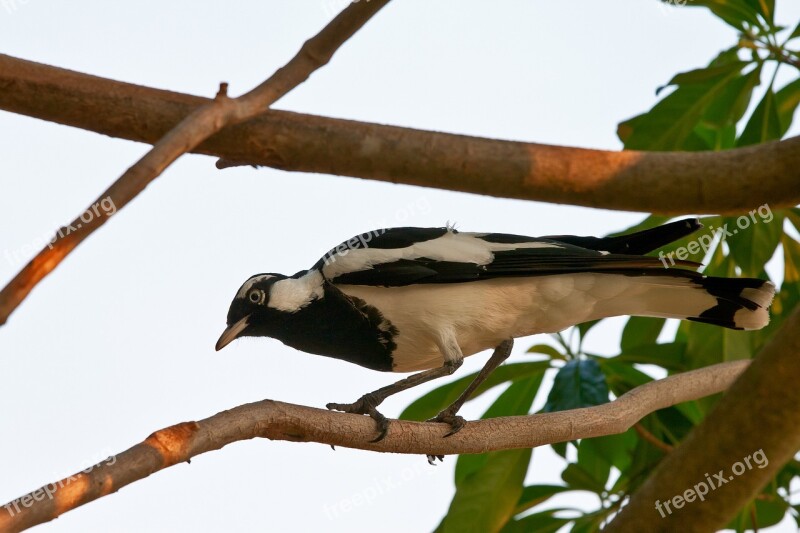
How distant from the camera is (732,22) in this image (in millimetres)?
3832

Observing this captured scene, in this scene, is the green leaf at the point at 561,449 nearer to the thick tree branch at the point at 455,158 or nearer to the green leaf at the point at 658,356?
the green leaf at the point at 658,356

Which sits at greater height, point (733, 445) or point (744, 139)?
point (744, 139)

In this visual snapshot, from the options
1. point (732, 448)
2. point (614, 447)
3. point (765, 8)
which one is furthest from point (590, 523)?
point (732, 448)

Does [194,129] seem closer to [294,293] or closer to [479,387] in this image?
[294,293]

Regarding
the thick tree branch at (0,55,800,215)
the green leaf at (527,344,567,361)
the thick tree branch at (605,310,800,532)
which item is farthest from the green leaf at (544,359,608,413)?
the thick tree branch at (605,310,800,532)

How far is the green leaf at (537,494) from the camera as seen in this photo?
411 cm

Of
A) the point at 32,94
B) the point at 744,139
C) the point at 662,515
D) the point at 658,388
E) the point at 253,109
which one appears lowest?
the point at 662,515

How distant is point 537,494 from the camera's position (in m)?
4.14

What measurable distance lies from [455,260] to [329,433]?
1.04 m

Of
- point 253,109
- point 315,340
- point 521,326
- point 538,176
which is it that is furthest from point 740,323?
point 253,109

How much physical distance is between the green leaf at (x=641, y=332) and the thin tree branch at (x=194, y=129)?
264 cm

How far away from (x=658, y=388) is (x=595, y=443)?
82cm

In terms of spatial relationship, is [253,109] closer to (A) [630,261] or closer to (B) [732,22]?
(A) [630,261]

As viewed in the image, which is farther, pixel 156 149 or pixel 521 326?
pixel 521 326
